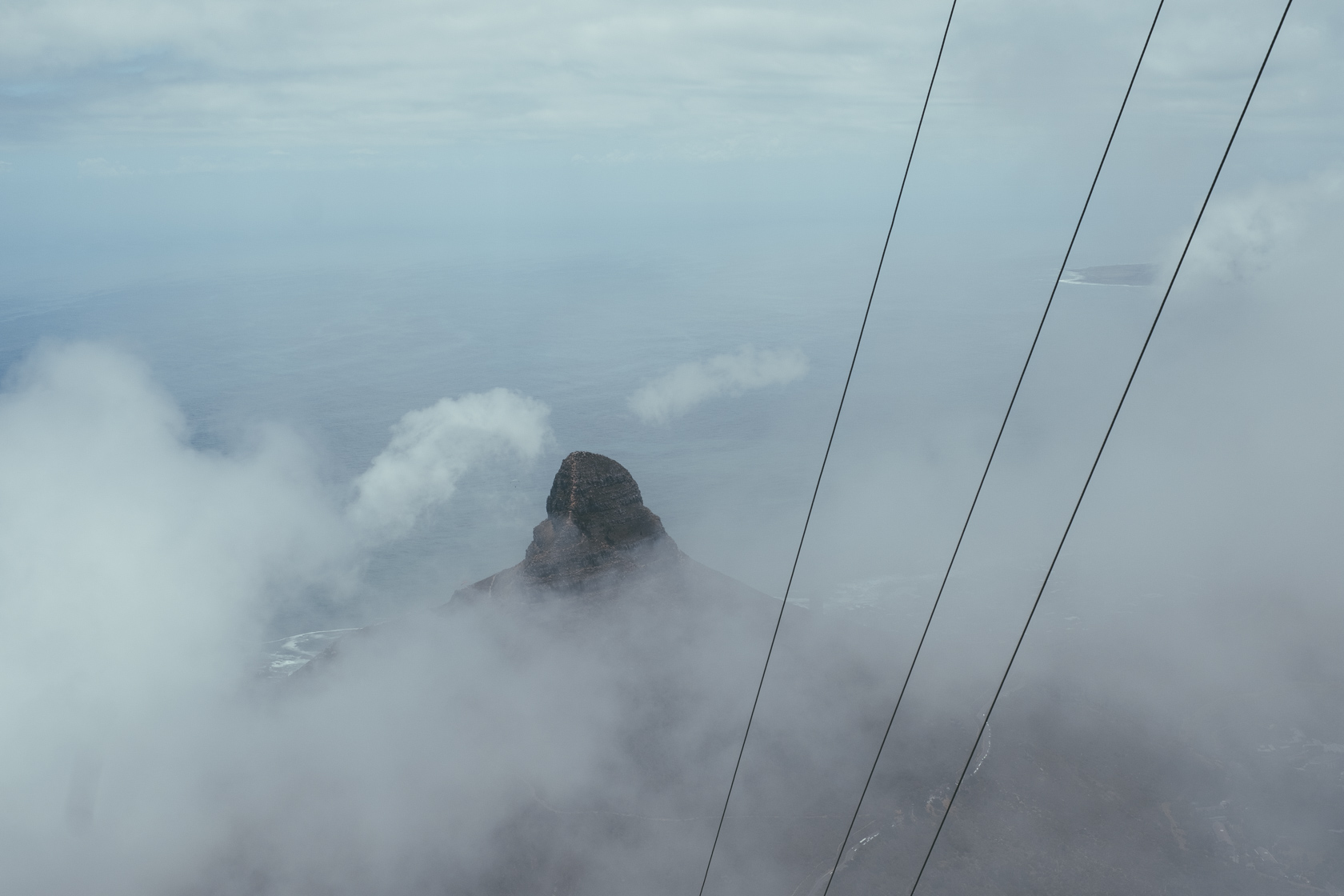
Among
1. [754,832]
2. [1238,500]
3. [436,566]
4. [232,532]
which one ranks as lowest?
[232,532]

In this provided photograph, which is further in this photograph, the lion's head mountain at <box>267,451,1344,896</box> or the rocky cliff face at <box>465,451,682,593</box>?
the rocky cliff face at <box>465,451,682,593</box>

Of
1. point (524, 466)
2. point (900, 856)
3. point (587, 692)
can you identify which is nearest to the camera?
point (900, 856)

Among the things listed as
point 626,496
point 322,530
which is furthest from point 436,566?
point 626,496

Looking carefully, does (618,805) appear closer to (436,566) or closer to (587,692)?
(587,692)

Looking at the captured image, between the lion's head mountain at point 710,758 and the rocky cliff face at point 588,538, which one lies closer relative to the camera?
the lion's head mountain at point 710,758

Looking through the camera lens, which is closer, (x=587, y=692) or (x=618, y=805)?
(x=618, y=805)

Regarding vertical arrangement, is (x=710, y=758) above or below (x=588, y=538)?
below

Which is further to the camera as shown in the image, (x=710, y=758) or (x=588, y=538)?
(x=588, y=538)

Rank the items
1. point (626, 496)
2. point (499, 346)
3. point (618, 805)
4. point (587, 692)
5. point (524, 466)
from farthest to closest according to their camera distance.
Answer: point (499, 346), point (524, 466), point (626, 496), point (587, 692), point (618, 805)
